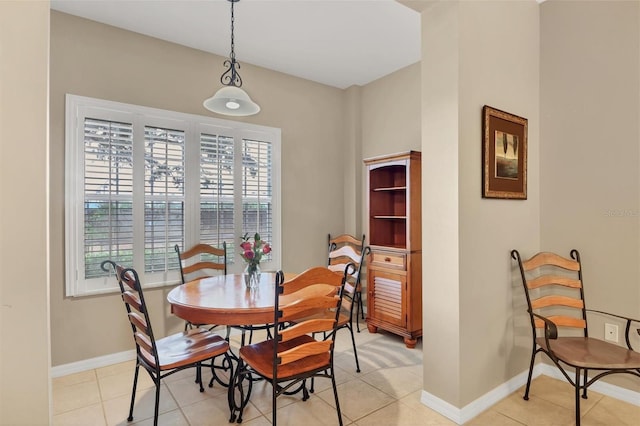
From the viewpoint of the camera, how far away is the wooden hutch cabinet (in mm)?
3312

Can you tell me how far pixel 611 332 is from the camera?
238cm

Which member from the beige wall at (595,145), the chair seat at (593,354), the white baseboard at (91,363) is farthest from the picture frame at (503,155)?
the white baseboard at (91,363)

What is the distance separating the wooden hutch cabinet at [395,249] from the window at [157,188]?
1101mm

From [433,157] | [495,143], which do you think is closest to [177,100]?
[433,157]

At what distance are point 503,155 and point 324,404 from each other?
6.85 ft

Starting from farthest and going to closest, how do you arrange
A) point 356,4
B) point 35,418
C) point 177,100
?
point 177,100 < point 356,4 < point 35,418

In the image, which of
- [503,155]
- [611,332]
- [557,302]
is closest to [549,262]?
[557,302]

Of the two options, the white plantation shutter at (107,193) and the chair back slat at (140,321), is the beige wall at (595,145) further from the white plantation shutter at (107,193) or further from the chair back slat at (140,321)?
the white plantation shutter at (107,193)

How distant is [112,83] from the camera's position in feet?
9.74

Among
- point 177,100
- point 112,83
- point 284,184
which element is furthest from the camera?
point 284,184

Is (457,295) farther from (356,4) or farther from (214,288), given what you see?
(356,4)

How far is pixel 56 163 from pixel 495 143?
329 cm

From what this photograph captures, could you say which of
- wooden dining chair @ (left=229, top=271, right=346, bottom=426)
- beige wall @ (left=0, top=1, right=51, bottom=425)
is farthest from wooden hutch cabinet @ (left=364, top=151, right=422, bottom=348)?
beige wall @ (left=0, top=1, right=51, bottom=425)

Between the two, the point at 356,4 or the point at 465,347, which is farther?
the point at 356,4
